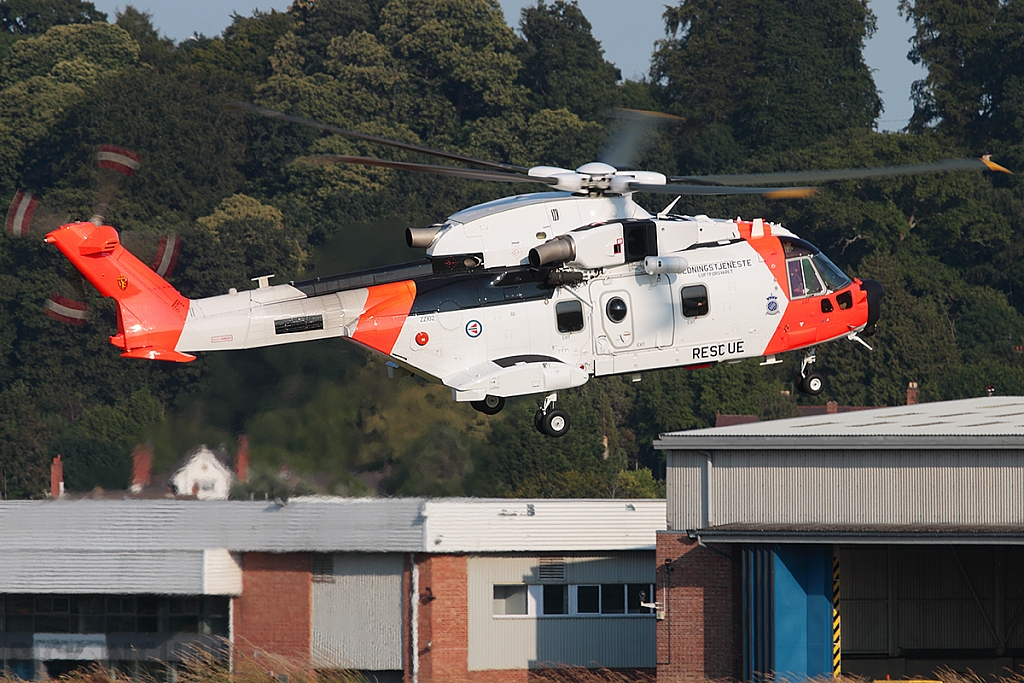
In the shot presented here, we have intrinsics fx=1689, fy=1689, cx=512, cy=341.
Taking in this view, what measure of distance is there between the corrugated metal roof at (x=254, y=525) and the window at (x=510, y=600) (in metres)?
1.69

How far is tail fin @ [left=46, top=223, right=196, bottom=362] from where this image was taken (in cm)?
3041

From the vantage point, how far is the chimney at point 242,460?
1735 inches

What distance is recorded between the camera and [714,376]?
9206cm

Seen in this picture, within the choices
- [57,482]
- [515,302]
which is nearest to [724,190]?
[515,302]

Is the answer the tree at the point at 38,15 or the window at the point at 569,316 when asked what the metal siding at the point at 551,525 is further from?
the tree at the point at 38,15

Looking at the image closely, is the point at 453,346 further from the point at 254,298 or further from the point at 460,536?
the point at 460,536

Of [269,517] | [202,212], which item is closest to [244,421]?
[269,517]

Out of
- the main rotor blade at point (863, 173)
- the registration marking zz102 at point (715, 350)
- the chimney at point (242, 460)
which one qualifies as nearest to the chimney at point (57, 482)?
the chimney at point (242, 460)

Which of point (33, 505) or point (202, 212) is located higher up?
point (202, 212)

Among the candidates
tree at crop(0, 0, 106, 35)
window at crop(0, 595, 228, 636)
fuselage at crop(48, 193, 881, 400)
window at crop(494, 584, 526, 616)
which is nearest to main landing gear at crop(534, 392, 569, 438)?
fuselage at crop(48, 193, 881, 400)

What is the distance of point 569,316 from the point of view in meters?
31.5

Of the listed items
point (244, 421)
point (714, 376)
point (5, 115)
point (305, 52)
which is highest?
point (305, 52)

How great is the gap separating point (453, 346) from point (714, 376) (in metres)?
61.9

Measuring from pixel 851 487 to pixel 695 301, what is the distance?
9630mm
